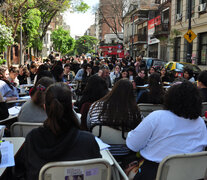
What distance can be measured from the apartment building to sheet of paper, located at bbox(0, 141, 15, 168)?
15.1m

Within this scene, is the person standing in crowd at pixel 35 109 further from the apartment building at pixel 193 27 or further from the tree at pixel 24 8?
the apartment building at pixel 193 27

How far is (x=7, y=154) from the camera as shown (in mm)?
2393

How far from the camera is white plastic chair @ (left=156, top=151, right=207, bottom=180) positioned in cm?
207

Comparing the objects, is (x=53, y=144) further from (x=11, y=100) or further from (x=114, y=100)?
(x=11, y=100)

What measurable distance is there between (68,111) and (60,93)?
16 cm

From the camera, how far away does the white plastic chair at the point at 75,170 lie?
185 centimetres

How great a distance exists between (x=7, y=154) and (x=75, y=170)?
0.86 meters

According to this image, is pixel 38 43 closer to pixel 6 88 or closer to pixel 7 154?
pixel 6 88

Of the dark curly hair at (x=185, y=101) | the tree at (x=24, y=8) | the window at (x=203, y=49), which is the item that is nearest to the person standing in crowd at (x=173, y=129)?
the dark curly hair at (x=185, y=101)

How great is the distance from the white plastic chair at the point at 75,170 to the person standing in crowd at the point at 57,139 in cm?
9

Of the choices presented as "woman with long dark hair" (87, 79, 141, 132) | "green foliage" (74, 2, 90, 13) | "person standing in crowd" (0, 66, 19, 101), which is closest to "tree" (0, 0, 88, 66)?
"green foliage" (74, 2, 90, 13)

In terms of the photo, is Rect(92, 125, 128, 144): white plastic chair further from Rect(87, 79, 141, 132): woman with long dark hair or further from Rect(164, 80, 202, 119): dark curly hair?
Rect(164, 80, 202, 119): dark curly hair

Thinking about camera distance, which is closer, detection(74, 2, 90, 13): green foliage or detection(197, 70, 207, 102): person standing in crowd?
detection(197, 70, 207, 102): person standing in crowd

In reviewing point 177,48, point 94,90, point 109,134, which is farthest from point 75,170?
point 177,48
